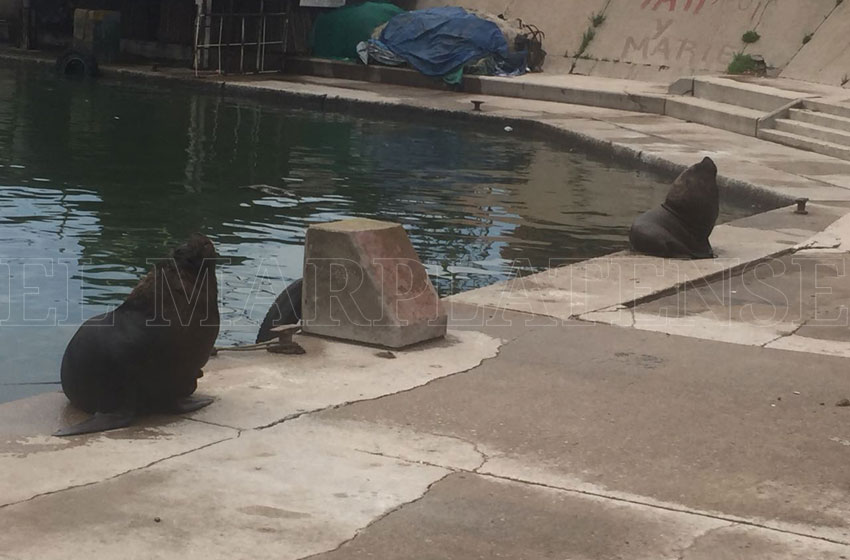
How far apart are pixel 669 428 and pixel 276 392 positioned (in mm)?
1901

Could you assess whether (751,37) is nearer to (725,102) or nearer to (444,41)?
(725,102)

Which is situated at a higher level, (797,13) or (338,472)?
(797,13)

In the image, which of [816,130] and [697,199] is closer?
[697,199]

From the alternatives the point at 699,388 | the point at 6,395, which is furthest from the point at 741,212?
the point at 6,395

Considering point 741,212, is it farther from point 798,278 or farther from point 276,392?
point 276,392

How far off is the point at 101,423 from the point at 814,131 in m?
14.8

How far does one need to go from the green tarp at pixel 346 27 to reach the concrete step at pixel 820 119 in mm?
11298

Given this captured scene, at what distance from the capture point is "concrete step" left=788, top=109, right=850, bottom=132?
1859 cm

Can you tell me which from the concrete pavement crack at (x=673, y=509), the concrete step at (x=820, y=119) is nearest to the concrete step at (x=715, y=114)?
the concrete step at (x=820, y=119)

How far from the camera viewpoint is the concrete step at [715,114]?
20.0 metres

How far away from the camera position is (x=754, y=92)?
21.1 metres

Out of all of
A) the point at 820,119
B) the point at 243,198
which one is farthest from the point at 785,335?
the point at 820,119

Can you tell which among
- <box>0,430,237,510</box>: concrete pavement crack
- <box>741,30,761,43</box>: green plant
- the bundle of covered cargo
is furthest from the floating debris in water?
<box>741,30,761,43</box>: green plant

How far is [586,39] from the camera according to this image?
27844 mm
